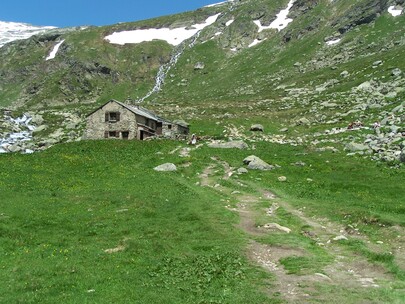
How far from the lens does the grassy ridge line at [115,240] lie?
1853 centimetres

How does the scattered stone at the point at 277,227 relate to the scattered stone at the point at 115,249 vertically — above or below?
above

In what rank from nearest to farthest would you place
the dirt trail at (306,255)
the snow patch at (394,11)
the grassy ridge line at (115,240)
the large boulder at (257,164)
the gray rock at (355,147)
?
the dirt trail at (306,255) < the grassy ridge line at (115,240) < the large boulder at (257,164) < the gray rock at (355,147) < the snow patch at (394,11)

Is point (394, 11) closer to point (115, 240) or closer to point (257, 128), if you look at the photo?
point (257, 128)

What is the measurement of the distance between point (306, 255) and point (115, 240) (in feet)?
36.1

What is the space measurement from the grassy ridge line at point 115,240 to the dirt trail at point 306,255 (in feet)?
3.87

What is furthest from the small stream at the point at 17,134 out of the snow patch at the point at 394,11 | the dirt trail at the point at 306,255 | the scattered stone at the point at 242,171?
the snow patch at the point at 394,11

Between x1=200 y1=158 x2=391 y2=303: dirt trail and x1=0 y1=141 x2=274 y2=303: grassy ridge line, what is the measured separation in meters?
1.18

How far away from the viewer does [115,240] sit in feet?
84.7

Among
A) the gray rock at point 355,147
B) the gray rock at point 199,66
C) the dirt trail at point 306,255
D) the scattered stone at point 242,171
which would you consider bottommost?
the dirt trail at point 306,255

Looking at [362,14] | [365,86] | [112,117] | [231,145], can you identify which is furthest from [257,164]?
[362,14]

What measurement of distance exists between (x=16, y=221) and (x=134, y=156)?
1064 inches

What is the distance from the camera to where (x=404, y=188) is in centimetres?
3747

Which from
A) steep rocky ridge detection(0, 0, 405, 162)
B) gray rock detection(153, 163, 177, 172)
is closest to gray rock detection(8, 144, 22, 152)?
steep rocky ridge detection(0, 0, 405, 162)

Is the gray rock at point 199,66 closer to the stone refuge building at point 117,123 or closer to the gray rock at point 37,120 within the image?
the gray rock at point 37,120
